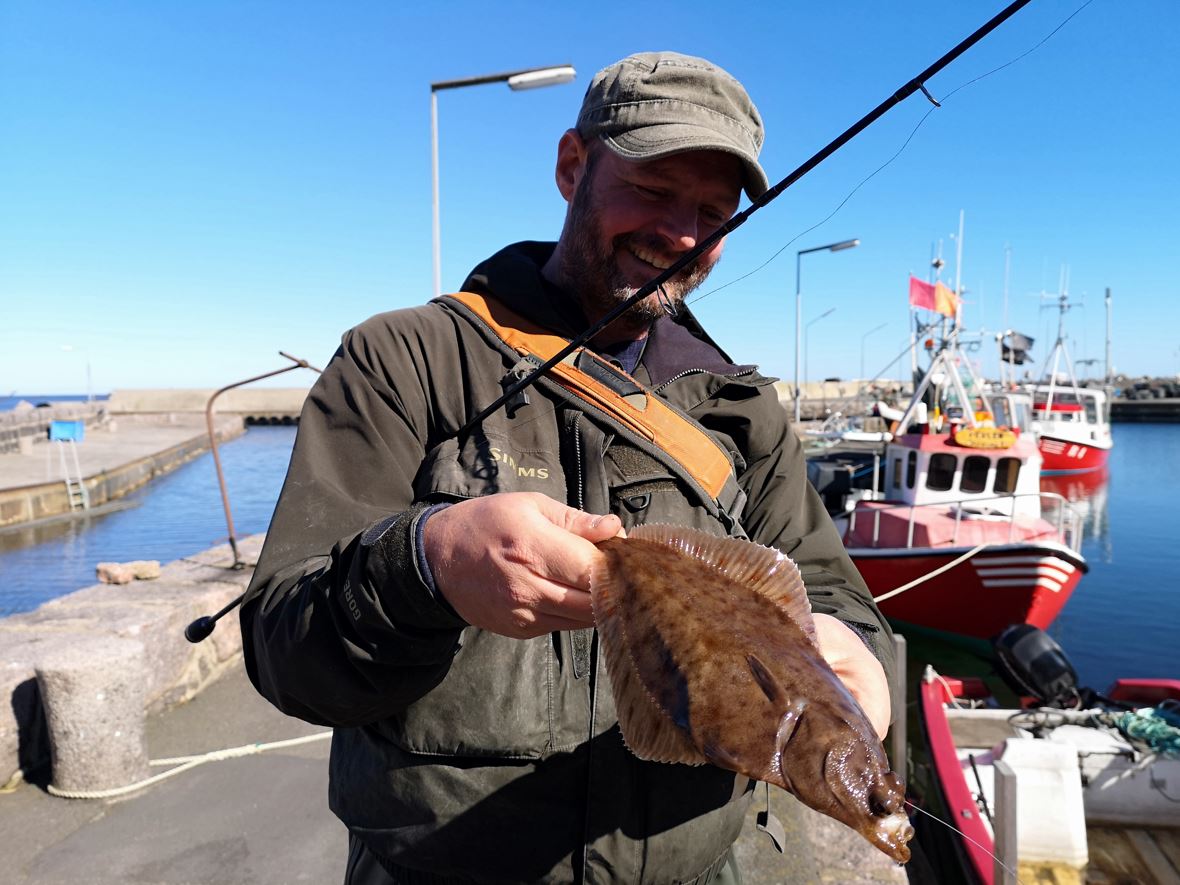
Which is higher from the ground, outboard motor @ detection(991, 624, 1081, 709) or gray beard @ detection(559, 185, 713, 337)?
gray beard @ detection(559, 185, 713, 337)

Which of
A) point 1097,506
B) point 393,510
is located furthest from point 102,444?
point 1097,506

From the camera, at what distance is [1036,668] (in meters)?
9.53

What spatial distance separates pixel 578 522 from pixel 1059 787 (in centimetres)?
675

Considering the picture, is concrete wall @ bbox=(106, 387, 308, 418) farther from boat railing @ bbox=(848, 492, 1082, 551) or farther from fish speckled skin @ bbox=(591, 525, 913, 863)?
fish speckled skin @ bbox=(591, 525, 913, 863)

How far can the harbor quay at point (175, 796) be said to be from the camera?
399 centimetres

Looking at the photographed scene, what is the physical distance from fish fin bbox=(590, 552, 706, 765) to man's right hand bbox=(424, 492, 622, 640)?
48 mm

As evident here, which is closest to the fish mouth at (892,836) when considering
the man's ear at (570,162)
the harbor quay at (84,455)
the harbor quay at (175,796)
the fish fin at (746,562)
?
the fish fin at (746,562)

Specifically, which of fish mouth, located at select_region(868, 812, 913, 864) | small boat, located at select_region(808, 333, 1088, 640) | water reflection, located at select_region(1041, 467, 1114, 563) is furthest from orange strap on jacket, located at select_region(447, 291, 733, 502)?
water reflection, located at select_region(1041, 467, 1114, 563)

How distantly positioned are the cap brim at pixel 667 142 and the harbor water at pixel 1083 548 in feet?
52.8

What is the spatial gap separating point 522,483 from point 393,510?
348 mm

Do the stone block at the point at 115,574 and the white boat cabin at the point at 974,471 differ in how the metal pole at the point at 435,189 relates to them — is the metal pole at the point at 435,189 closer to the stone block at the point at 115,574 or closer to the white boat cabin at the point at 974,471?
the stone block at the point at 115,574

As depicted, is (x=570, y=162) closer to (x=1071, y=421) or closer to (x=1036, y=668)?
(x=1036, y=668)

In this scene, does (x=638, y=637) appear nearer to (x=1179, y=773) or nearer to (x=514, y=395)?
(x=514, y=395)

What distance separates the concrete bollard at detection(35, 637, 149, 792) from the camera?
14.6 feet
